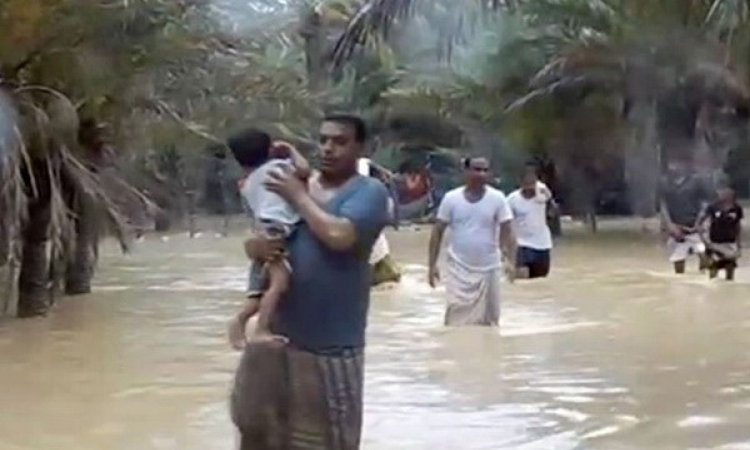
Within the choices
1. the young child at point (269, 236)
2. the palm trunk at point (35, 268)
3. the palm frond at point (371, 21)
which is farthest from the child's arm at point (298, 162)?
the palm trunk at point (35, 268)

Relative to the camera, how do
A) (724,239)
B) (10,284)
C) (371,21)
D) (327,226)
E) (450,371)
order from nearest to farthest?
1. (327,226)
2. (450,371)
3. (371,21)
4. (10,284)
5. (724,239)

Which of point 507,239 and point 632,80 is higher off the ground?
point 632,80

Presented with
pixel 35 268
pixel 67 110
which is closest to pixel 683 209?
pixel 35 268

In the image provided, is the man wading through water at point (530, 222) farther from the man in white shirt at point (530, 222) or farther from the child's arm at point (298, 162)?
the child's arm at point (298, 162)

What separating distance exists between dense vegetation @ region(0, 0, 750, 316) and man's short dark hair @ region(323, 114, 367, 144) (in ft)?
25.2

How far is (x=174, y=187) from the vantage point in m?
35.1

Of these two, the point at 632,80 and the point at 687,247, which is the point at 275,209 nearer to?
the point at 687,247

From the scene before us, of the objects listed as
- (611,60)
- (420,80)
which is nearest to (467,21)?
(611,60)

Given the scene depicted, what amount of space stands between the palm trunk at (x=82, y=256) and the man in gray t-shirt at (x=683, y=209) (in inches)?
268

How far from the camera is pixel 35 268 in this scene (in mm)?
15500

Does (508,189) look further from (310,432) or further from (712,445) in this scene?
(310,432)

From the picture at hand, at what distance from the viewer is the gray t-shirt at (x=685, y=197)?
21.6 m

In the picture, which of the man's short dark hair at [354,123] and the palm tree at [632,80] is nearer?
the man's short dark hair at [354,123]

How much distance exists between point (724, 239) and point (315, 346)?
14224mm
